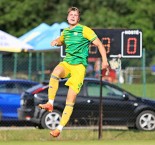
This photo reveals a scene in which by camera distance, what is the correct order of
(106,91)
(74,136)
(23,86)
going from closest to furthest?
1. (74,136)
2. (106,91)
3. (23,86)

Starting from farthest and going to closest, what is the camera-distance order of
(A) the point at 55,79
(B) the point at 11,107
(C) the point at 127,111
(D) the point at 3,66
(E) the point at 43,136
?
(D) the point at 3,66, (B) the point at 11,107, (C) the point at 127,111, (E) the point at 43,136, (A) the point at 55,79

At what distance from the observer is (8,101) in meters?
23.1

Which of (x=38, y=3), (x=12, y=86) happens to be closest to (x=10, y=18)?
(x=38, y=3)

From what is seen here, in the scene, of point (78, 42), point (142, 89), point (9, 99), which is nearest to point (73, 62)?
point (78, 42)

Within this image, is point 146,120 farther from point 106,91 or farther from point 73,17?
point 73,17

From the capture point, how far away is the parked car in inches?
833

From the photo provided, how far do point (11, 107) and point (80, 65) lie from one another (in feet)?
33.2

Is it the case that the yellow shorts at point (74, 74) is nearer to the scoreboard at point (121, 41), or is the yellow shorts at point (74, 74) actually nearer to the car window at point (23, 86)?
the scoreboard at point (121, 41)

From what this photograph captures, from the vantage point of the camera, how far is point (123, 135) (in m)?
15.5

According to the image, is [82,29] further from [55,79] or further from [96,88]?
[96,88]

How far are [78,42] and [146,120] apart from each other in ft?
28.9

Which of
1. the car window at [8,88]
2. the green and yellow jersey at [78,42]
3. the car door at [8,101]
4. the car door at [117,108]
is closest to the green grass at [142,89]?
the car window at [8,88]

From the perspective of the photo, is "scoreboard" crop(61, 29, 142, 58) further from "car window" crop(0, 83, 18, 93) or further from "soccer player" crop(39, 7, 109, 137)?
"car window" crop(0, 83, 18, 93)

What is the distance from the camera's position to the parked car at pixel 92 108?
69.4 feet
